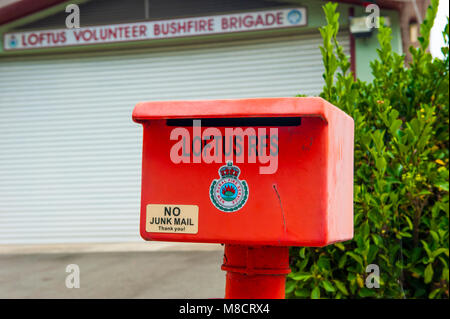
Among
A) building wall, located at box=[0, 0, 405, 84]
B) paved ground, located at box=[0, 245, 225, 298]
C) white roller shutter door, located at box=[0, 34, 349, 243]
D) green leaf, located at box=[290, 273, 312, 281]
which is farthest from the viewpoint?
white roller shutter door, located at box=[0, 34, 349, 243]

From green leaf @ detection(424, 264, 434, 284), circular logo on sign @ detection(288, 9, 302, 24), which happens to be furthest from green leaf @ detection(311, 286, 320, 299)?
circular logo on sign @ detection(288, 9, 302, 24)

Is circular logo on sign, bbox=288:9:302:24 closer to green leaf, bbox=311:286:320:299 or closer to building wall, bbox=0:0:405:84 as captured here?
building wall, bbox=0:0:405:84

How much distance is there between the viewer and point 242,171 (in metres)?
1.50

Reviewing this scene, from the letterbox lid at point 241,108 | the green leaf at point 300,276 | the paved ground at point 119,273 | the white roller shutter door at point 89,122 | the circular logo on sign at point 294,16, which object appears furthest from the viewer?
the white roller shutter door at point 89,122

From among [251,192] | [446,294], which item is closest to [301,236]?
[251,192]

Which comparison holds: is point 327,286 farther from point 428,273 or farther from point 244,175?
point 244,175

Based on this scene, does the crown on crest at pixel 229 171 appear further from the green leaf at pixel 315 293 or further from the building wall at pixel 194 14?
the building wall at pixel 194 14

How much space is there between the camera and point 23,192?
1001 cm

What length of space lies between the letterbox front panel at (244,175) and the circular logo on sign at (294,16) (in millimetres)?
7468

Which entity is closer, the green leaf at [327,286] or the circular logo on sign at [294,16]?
the green leaf at [327,286]

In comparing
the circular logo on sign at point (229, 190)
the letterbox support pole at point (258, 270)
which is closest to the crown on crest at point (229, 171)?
the circular logo on sign at point (229, 190)

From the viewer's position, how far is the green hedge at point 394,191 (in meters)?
2.63

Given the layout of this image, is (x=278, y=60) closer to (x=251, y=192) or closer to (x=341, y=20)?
(x=341, y=20)

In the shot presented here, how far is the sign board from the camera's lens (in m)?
8.78
